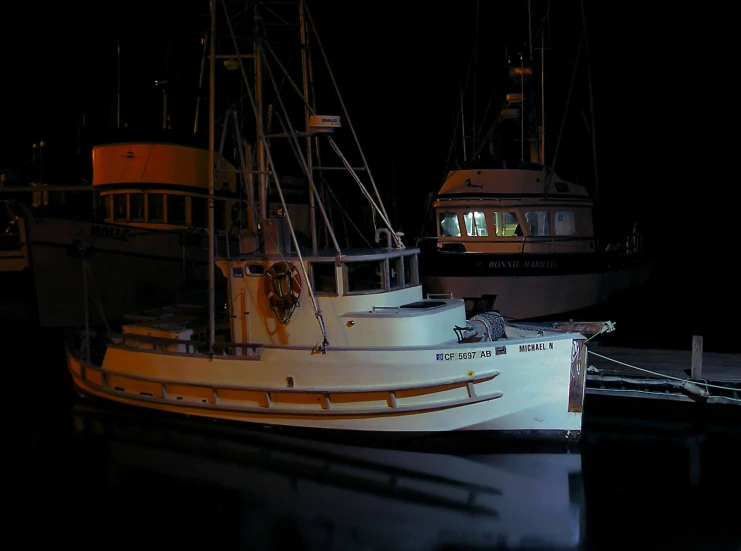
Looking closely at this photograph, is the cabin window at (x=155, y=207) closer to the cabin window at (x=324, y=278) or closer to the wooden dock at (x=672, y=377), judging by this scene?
the cabin window at (x=324, y=278)

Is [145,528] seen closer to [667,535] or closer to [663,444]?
[667,535]

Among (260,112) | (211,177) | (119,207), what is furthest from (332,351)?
(119,207)

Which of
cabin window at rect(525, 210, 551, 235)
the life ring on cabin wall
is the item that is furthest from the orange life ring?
cabin window at rect(525, 210, 551, 235)

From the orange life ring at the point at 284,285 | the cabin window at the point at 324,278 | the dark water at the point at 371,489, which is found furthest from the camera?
the cabin window at the point at 324,278

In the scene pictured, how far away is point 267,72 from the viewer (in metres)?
10.9

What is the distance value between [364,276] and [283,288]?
41.2 inches

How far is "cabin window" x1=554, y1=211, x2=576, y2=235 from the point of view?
18562 mm

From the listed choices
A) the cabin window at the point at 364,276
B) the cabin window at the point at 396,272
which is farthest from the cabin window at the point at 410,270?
the cabin window at the point at 364,276

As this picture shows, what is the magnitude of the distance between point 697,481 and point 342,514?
153 inches

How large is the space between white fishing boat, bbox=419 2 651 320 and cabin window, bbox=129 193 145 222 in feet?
20.1

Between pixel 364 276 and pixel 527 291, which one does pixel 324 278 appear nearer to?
pixel 364 276

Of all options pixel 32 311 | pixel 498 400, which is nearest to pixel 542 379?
pixel 498 400

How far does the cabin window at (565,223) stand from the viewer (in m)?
18.6

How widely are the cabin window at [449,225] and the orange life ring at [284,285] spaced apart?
28.4 ft
